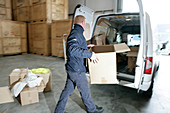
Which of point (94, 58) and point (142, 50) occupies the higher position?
point (142, 50)

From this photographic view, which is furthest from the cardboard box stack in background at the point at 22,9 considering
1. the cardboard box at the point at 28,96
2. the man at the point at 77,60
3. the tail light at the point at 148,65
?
the tail light at the point at 148,65

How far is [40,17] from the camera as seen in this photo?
812 cm

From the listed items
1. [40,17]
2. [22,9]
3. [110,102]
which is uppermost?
[22,9]

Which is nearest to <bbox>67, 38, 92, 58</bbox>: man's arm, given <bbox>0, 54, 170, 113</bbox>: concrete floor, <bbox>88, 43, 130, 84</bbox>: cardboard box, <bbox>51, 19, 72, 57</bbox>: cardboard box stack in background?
<bbox>88, 43, 130, 84</bbox>: cardboard box

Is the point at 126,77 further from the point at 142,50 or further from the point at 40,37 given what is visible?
the point at 40,37

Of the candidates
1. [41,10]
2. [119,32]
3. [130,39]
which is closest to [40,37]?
[41,10]

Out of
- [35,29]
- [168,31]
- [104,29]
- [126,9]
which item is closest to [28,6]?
[35,29]

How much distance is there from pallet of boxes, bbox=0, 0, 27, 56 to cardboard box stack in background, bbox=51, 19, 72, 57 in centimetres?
218

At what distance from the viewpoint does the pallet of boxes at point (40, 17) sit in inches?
310

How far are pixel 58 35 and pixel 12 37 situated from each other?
2826 mm

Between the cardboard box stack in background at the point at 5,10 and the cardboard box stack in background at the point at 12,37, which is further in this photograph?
the cardboard box stack in background at the point at 5,10

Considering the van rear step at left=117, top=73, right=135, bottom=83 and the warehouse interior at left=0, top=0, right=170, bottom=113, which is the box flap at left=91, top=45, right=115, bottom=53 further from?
the van rear step at left=117, top=73, right=135, bottom=83

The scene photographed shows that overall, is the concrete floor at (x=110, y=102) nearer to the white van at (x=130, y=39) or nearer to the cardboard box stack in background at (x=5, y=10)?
the white van at (x=130, y=39)

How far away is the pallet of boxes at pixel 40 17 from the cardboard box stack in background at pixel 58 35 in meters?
0.50
